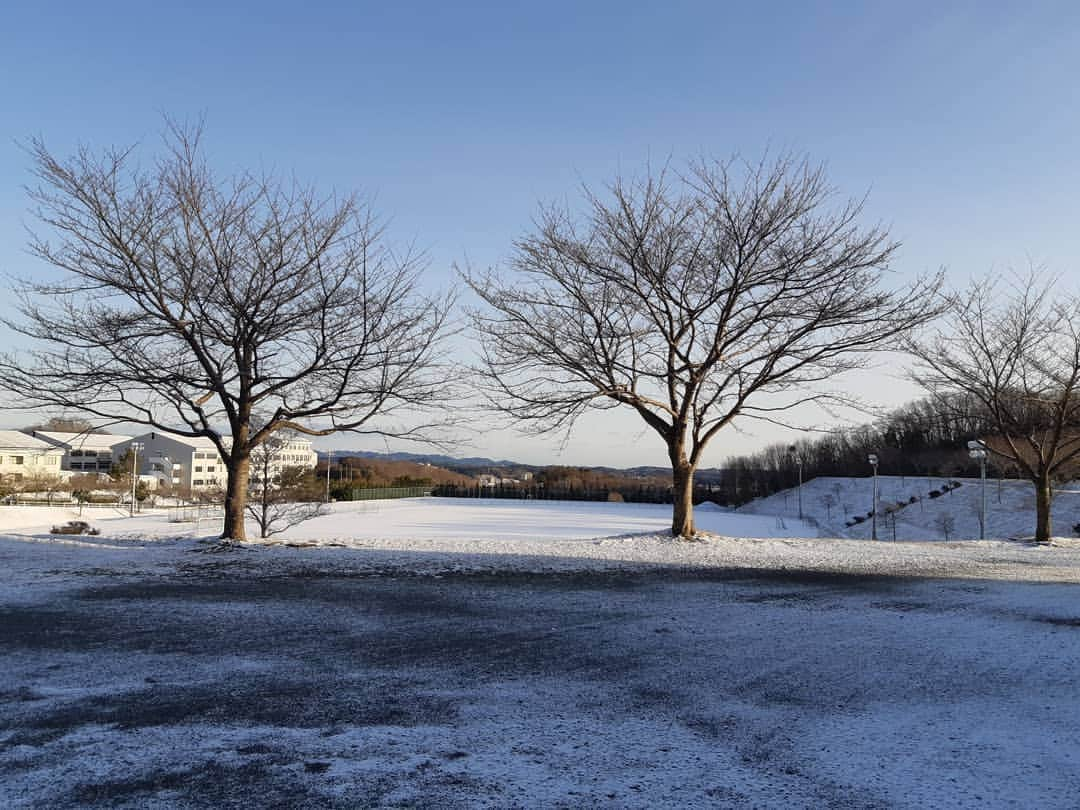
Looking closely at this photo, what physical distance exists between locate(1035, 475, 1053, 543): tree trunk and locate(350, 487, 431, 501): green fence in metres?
54.0

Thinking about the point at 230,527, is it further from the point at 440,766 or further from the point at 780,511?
the point at 780,511

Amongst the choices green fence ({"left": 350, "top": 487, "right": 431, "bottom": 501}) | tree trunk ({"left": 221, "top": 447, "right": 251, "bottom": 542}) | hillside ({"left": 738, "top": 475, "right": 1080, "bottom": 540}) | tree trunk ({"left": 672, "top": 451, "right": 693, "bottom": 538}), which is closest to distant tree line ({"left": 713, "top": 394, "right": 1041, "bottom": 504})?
hillside ({"left": 738, "top": 475, "right": 1080, "bottom": 540})

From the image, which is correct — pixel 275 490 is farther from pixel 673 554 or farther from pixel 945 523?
pixel 945 523

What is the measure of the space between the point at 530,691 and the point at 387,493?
2761 inches

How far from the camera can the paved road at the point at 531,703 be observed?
11.6 feet

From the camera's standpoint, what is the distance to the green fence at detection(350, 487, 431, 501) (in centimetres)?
6716

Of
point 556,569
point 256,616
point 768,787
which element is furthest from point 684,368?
point 768,787

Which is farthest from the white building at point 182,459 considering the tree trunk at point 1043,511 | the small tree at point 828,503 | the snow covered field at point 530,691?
the snow covered field at point 530,691

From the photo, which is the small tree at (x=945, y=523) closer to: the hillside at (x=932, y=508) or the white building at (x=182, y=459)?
the hillside at (x=932, y=508)

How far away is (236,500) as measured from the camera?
1479 centimetres

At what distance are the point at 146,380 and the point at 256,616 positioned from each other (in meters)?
7.86

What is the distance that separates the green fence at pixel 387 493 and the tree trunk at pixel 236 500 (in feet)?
168

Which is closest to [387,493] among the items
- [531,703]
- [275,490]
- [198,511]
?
[198,511]

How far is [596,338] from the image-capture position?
16219mm
